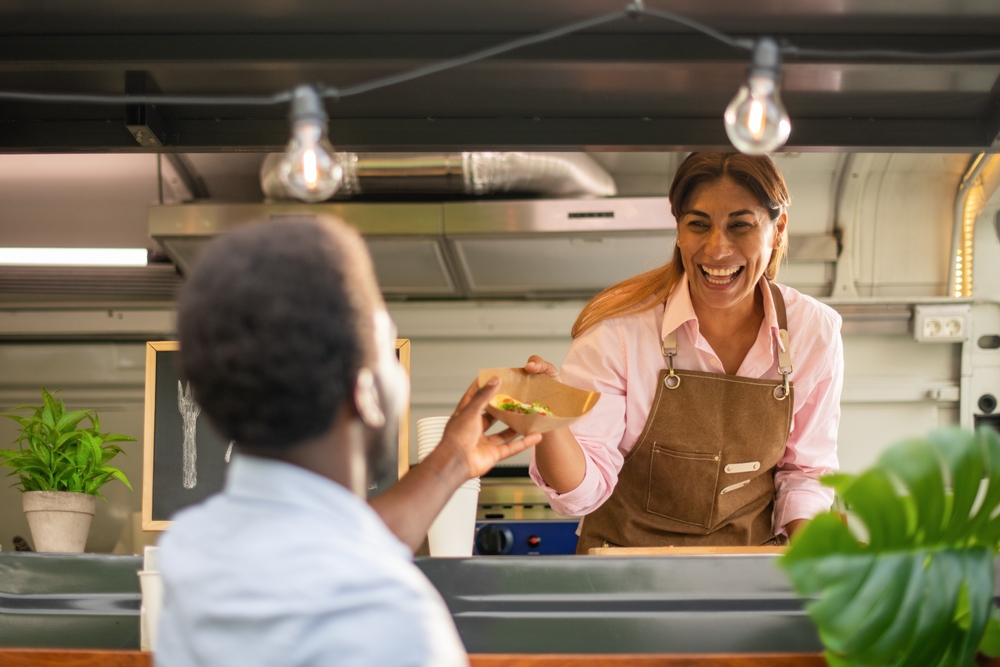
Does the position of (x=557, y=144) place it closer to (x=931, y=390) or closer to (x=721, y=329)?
(x=721, y=329)

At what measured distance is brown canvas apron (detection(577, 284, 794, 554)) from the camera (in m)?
2.16

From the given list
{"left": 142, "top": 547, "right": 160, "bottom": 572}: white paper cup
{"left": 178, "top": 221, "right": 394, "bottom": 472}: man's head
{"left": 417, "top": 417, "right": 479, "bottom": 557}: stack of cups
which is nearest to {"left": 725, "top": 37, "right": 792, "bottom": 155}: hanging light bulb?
{"left": 178, "top": 221, "right": 394, "bottom": 472}: man's head

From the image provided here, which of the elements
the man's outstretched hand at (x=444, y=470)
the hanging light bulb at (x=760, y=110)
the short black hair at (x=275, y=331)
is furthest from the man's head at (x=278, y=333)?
the hanging light bulb at (x=760, y=110)

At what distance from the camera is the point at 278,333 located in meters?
0.82

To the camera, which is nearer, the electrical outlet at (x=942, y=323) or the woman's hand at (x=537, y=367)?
the woman's hand at (x=537, y=367)

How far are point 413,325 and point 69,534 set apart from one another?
2376 millimetres

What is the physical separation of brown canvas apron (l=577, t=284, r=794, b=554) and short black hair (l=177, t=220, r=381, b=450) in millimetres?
1389

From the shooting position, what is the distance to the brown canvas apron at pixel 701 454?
2.16 meters

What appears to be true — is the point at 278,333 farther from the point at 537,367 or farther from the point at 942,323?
the point at 942,323

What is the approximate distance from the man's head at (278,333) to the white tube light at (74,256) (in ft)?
9.61

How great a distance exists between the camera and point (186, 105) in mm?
1901

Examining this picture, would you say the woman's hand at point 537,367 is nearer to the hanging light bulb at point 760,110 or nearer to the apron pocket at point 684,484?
the apron pocket at point 684,484

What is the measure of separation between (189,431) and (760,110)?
1.52 meters

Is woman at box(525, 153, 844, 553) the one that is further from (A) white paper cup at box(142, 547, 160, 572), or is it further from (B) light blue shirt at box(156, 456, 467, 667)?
(B) light blue shirt at box(156, 456, 467, 667)
